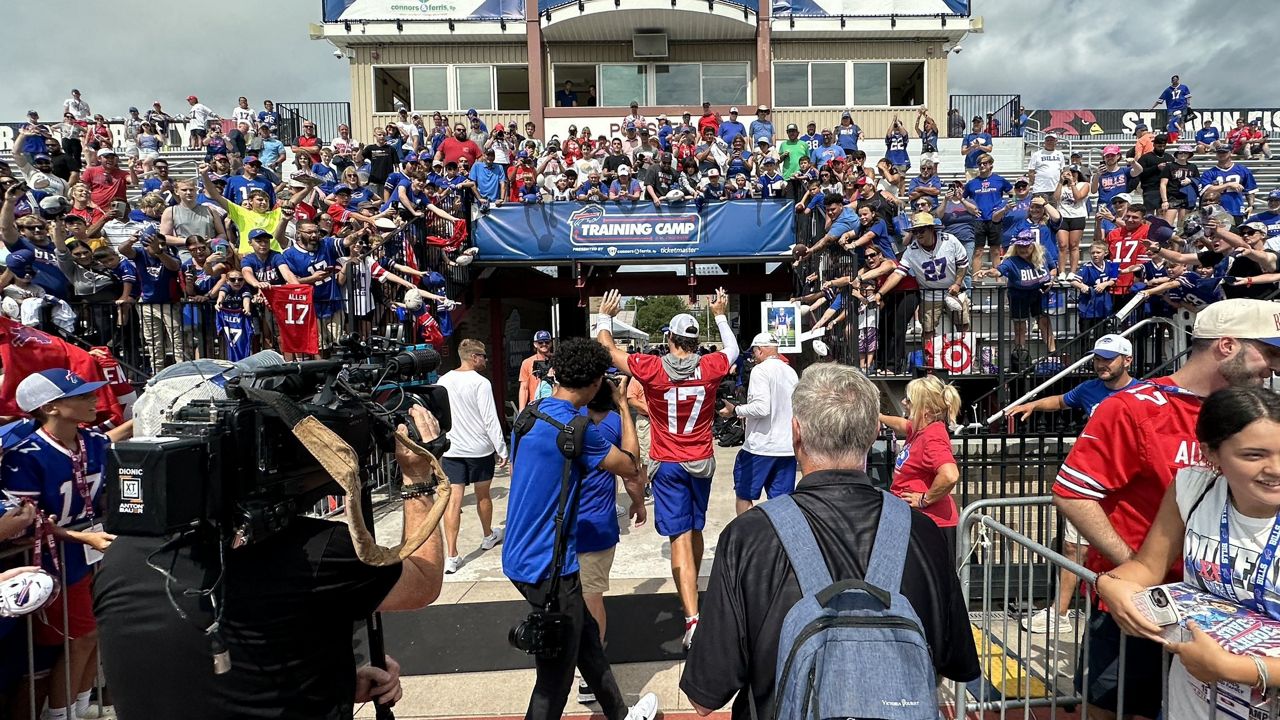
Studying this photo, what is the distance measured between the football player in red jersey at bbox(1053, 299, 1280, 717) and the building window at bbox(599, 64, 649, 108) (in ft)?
69.2

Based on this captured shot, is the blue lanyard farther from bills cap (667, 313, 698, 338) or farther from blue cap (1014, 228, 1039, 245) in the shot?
blue cap (1014, 228, 1039, 245)

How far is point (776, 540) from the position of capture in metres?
1.68

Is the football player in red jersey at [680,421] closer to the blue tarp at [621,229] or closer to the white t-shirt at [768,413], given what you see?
the white t-shirt at [768,413]

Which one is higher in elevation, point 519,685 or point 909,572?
point 909,572

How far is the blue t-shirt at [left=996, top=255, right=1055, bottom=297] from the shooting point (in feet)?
28.6

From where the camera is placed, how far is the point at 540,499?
3.19 meters

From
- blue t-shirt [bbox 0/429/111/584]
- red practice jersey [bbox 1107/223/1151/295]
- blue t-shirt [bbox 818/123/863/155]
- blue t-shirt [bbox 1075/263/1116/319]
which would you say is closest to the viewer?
blue t-shirt [bbox 0/429/111/584]

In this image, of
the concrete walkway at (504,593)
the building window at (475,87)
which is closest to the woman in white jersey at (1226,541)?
the concrete walkway at (504,593)

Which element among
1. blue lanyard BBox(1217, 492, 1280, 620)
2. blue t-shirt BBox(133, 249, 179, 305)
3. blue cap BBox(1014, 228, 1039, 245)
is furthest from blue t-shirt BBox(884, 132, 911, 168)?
blue lanyard BBox(1217, 492, 1280, 620)

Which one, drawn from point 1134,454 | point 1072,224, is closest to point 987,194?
point 1072,224

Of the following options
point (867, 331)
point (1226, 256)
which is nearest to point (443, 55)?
point (867, 331)

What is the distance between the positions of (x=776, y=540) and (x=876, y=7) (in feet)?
77.8

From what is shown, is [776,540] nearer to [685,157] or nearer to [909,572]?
[909,572]

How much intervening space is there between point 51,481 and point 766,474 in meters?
4.30
